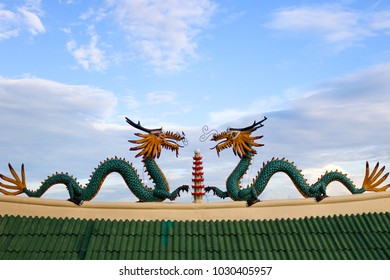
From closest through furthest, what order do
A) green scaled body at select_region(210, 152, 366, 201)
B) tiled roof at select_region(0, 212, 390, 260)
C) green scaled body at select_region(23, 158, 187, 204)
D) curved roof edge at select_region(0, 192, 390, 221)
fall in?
tiled roof at select_region(0, 212, 390, 260) < curved roof edge at select_region(0, 192, 390, 221) < green scaled body at select_region(23, 158, 187, 204) < green scaled body at select_region(210, 152, 366, 201)

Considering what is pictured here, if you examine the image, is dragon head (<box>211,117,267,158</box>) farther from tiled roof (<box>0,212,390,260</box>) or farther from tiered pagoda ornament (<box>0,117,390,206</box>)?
tiled roof (<box>0,212,390,260</box>)

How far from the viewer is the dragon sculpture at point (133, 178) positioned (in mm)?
9867

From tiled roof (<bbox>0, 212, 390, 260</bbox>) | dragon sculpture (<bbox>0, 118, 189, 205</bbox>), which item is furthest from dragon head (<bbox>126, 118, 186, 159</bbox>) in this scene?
tiled roof (<bbox>0, 212, 390, 260</bbox>)

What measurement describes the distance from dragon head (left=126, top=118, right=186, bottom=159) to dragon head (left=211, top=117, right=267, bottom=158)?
0.95m

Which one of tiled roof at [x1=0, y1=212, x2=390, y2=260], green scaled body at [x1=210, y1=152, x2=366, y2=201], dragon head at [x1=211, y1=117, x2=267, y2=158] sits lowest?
tiled roof at [x1=0, y1=212, x2=390, y2=260]

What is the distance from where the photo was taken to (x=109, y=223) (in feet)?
28.9

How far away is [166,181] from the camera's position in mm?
10094

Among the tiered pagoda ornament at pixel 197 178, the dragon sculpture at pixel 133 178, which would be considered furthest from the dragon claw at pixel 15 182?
the tiered pagoda ornament at pixel 197 178

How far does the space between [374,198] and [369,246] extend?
5.86 ft

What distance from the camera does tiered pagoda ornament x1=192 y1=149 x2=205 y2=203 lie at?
32.3 feet

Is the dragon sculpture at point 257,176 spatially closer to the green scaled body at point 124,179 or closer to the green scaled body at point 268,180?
the green scaled body at point 268,180

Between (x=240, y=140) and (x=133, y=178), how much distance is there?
8.47ft

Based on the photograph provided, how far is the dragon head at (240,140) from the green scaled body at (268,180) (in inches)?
5.8
